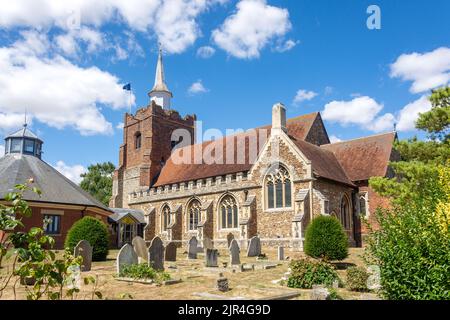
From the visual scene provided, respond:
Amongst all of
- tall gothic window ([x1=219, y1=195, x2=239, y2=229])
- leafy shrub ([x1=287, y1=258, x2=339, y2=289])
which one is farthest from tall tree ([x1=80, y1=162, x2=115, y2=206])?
leafy shrub ([x1=287, y1=258, x2=339, y2=289])

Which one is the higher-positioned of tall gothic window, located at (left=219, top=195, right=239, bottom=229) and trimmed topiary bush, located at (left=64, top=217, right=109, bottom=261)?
tall gothic window, located at (left=219, top=195, right=239, bottom=229)

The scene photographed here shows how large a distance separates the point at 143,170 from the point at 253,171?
14.9m

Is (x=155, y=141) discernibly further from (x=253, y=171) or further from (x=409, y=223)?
(x=409, y=223)

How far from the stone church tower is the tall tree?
20.4 m

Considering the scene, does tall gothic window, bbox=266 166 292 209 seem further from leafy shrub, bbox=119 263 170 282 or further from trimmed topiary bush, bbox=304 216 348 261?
leafy shrub, bbox=119 263 170 282

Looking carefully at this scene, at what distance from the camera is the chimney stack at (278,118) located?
88.1 ft

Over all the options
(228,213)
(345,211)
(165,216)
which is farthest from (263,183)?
(165,216)

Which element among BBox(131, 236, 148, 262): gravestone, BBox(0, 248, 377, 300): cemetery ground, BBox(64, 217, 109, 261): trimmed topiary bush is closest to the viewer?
BBox(0, 248, 377, 300): cemetery ground

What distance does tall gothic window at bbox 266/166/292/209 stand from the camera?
2566 cm

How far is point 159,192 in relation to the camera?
34.9 m

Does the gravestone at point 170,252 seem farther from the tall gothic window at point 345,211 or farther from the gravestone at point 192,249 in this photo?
the tall gothic window at point 345,211

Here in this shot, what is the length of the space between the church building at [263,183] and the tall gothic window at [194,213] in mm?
80

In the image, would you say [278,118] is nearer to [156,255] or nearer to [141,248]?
[141,248]
